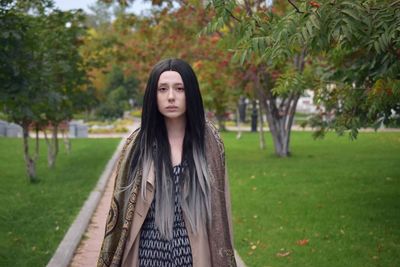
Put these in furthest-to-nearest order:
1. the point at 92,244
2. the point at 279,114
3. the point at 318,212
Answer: the point at 279,114
the point at 318,212
the point at 92,244

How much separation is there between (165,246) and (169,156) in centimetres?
41

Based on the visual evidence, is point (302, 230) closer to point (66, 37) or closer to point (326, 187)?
point (326, 187)

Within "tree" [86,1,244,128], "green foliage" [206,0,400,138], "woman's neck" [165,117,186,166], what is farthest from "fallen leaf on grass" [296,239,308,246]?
"tree" [86,1,244,128]

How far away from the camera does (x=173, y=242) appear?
2500 millimetres

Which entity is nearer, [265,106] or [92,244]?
[92,244]

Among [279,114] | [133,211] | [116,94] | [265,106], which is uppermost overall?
[116,94]

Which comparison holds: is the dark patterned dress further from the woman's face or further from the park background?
the park background

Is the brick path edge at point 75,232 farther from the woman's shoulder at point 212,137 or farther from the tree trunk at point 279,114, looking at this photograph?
the tree trunk at point 279,114

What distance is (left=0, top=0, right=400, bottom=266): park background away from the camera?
162 inches

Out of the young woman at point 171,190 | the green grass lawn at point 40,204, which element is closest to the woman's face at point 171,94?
the young woman at point 171,190

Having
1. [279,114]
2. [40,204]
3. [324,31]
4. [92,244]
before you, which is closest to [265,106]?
[279,114]

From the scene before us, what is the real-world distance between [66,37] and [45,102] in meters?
5.19

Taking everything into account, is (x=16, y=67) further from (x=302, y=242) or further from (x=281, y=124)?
(x=281, y=124)

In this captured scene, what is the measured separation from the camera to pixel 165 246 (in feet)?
8.21
